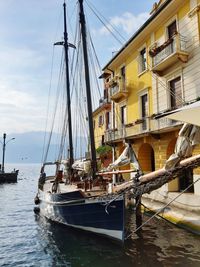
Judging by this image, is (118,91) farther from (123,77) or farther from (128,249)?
(128,249)

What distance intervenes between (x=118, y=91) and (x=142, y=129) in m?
4.54

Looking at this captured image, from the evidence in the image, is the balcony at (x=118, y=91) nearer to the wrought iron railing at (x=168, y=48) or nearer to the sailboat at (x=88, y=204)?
the wrought iron railing at (x=168, y=48)

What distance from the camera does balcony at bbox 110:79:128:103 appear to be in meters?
21.4

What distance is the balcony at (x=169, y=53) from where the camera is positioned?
583 inches

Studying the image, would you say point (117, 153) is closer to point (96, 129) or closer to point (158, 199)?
point (158, 199)

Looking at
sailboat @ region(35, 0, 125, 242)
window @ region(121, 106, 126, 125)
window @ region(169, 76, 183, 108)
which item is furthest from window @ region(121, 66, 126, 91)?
sailboat @ region(35, 0, 125, 242)

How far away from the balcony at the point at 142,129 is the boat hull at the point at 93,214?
6.57 meters

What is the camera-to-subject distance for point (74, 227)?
1226cm

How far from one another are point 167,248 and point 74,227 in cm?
433

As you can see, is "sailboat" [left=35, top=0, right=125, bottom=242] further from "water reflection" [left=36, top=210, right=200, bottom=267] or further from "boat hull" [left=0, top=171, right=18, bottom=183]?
"boat hull" [left=0, top=171, right=18, bottom=183]

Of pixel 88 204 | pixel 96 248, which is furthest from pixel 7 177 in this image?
pixel 96 248

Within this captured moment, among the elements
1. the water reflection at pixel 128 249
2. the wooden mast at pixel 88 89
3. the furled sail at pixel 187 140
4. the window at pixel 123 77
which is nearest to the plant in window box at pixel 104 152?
the window at pixel 123 77

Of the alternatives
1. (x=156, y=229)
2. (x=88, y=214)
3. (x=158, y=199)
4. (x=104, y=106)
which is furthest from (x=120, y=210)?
(x=104, y=106)

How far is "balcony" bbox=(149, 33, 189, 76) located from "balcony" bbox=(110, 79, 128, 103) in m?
4.56
